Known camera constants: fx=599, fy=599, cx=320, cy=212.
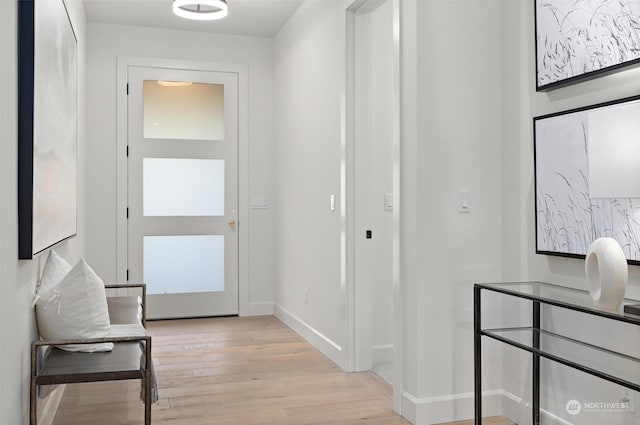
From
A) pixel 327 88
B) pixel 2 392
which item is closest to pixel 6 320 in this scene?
pixel 2 392

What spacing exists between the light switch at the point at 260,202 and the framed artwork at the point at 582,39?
11.2ft

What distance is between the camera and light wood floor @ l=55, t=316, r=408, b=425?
3.00 metres

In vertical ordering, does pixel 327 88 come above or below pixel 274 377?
above

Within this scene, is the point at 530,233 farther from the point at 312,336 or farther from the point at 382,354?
the point at 312,336

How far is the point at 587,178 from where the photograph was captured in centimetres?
239

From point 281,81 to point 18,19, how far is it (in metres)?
3.52

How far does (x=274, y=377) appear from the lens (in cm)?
369

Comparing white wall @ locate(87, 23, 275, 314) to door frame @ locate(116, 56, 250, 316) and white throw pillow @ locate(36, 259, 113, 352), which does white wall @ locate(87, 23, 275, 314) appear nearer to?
door frame @ locate(116, 56, 250, 316)

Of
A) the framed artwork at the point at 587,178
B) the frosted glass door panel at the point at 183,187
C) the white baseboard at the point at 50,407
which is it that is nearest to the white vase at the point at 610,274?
the framed artwork at the point at 587,178

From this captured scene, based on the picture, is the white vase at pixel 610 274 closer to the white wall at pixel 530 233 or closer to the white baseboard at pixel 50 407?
the white wall at pixel 530 233

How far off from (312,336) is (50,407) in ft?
6.71

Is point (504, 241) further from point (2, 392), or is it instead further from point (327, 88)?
point (2, 392)

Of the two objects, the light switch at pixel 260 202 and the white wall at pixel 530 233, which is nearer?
the white wall at pixel 530 233

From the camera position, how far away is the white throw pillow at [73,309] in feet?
7.80
